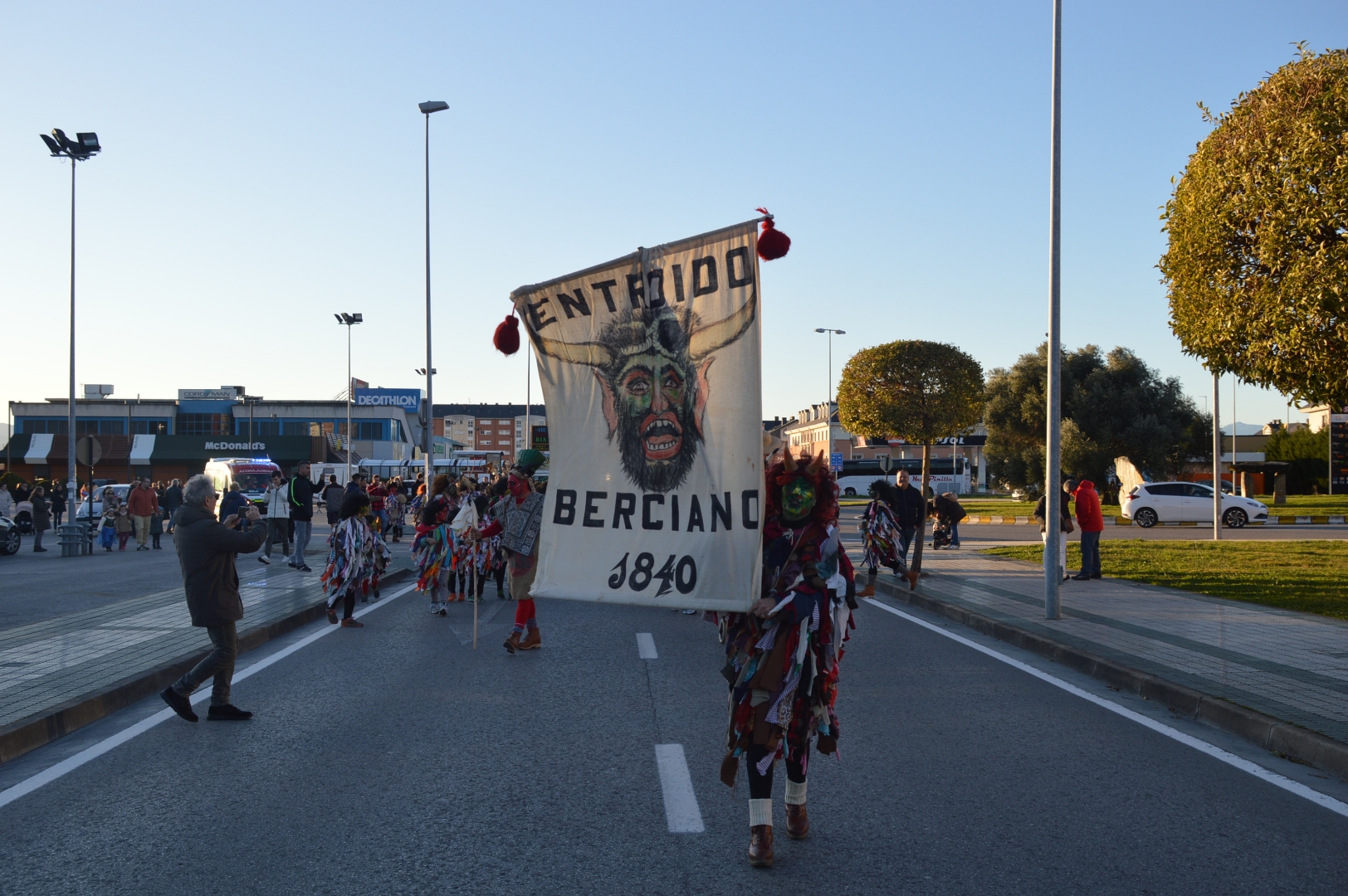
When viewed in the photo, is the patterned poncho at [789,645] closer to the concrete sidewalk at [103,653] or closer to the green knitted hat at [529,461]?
the concrete sidewalk at [103,653]

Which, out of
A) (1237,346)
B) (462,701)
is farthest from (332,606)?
A: (1237,346)

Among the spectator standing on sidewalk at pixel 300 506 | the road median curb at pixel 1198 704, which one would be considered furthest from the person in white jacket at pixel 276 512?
the road median curb at pixel 1198 704

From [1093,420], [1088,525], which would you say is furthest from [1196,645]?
[1093,420]

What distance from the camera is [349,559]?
40.7 feet

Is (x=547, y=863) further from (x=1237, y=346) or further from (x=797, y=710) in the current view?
(x=1237, y=346)

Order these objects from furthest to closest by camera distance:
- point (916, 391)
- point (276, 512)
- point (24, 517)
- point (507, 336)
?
1. point (916, 391)
2. point (24, 517)
3. point (276, 512)
4. point (507, 336)

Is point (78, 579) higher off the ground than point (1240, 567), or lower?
lower

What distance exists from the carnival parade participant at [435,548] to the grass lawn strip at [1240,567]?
1018 centimetres

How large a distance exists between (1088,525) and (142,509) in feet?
72.1

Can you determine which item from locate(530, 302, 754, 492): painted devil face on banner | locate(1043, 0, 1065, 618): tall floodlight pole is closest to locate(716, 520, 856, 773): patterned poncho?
locate(530, 302, 754, 492): painted devil face on banner

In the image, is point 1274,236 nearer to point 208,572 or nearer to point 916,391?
point 208,572

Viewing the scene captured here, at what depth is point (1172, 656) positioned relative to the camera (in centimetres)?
931

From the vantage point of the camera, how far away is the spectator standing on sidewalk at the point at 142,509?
2684cm

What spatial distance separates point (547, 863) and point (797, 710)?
3.96ft
